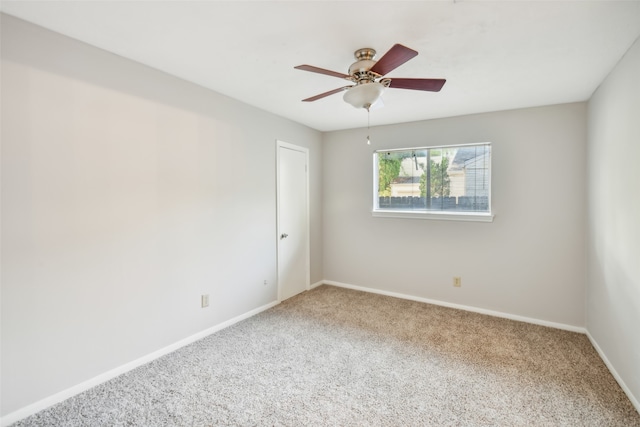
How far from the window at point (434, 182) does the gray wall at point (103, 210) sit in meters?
2.05

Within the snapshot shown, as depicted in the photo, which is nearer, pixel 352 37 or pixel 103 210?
pixel 352 37

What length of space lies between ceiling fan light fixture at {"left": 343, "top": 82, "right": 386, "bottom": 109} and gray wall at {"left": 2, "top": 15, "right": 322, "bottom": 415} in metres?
1.57

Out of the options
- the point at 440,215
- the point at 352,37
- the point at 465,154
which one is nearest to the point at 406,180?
the point at 440,215

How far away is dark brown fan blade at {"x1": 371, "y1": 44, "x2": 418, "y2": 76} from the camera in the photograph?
1.60 metres

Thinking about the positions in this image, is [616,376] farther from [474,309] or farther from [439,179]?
[439,179]

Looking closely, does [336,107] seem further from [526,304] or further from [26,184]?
[526,304]

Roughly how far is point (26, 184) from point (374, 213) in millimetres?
3542

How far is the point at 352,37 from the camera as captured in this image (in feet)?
6.38

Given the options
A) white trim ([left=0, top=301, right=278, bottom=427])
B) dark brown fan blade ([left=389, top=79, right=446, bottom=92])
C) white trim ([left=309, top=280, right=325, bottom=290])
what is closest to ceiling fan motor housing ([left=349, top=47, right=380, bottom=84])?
dark brown fan blade ([left=389, top=79, right=446, bottom=92])

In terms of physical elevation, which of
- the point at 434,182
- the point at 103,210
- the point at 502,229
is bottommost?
the point at 502,229

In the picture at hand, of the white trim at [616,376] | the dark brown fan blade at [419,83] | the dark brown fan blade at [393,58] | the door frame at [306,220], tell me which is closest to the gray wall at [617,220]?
the white trim at [616,376]

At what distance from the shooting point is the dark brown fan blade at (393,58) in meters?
1.60

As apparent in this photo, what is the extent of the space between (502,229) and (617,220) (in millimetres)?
1223

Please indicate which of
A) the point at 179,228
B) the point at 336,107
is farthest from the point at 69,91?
the point at 336,107
